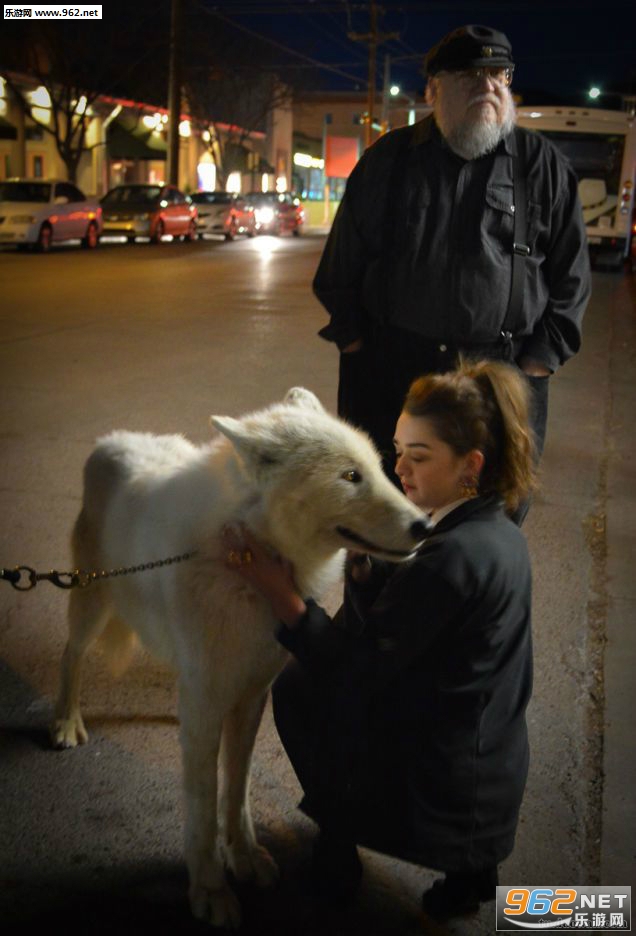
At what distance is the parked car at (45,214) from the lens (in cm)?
2552

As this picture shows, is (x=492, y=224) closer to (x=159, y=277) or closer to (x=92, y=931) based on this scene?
(x=92, y=931)

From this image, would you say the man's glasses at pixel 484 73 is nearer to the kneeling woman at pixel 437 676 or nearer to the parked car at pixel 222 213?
the kneeling woman at pixel 437 676

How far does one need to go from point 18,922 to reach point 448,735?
128cm

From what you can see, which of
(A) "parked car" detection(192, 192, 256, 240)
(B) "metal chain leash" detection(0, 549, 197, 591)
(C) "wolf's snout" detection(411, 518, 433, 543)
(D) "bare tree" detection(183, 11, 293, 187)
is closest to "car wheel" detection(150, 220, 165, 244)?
(A) "parked car" detection(192, 192, 256, 240)

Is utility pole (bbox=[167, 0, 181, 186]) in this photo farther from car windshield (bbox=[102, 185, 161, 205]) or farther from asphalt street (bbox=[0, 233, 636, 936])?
asphalt street (bbox=[0, 233, 636, 936])

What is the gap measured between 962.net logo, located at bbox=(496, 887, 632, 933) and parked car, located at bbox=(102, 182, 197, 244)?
30.7 metres

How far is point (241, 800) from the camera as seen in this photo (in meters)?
2.98

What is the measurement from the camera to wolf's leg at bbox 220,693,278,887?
116 inches

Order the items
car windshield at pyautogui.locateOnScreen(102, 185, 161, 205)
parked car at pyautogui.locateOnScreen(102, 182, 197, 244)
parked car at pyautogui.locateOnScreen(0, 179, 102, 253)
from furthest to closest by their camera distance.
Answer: car windshield at pyautogui.locateOnScreen(102, 185, 161, 205) → parked car at pyautogui.locateOnScreen(102, 182, 197, 244) → parked car at pyautogui.locateOnScreen(0, 179, 102, 253)

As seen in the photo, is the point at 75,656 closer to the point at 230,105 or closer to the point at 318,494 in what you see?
the point at 318,494

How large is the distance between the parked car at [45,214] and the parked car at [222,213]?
29.0ft

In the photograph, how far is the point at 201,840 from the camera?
2.74 meters

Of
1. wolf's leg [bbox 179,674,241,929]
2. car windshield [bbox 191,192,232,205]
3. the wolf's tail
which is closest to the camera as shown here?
wolf's leg [bbox 179,674,241,929]

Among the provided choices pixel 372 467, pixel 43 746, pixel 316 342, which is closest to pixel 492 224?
pixel 372 467
